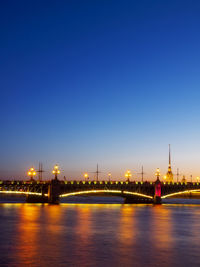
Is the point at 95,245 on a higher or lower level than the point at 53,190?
lower

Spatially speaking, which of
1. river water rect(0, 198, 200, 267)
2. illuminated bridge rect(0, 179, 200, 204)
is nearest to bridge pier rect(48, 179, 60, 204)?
illuminated bridge rect(0, 179, 200, 204)

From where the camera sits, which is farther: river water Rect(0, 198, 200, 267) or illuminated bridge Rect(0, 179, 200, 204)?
illuminated bridge Rect(0, 179, 200, 204)

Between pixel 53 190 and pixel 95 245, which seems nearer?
pixel 95 245

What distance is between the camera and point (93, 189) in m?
121

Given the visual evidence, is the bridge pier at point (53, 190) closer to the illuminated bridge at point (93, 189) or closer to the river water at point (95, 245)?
the illuminated bridge at point (93, 189)

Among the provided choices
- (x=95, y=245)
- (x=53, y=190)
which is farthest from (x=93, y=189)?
(x=95, y=245)

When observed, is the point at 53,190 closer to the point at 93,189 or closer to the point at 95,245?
the point at 93,189

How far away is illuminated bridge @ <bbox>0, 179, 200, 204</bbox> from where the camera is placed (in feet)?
383

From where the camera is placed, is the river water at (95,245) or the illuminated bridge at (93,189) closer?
the river water at (95,245)

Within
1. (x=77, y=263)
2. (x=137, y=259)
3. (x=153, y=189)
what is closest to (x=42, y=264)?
(x=77, y=263)

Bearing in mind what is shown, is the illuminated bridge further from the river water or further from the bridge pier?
the river water

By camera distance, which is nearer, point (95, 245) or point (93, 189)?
point (95, 245)

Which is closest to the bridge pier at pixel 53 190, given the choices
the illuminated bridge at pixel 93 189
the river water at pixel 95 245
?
the illuminated bridge at pixel 93 189

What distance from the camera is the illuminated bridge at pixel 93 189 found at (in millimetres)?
116875
